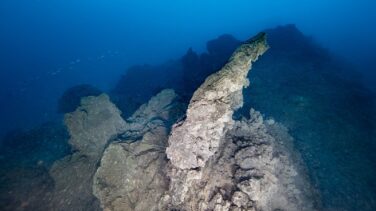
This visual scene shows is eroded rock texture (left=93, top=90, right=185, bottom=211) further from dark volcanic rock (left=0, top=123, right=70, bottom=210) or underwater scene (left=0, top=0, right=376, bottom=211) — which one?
dark volcanic rock (left=0, top=123, right=70, bottom=210)

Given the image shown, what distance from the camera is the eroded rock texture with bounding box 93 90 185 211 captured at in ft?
15.9

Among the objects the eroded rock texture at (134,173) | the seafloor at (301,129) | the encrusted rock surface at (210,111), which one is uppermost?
the encrusted rock surface at (210,111)

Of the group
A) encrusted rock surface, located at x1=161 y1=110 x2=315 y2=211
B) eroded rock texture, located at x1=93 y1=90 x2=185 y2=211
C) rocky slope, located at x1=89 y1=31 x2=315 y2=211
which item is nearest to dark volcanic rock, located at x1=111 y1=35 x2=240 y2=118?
eroded rock texture, located at x1=93 y1=90 x2=185 y2=211

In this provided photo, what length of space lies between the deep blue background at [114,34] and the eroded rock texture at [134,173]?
2085cm

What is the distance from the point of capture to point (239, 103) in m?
4.64

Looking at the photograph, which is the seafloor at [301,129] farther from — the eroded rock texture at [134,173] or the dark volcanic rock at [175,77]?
the eroded rock texture at [134,173]

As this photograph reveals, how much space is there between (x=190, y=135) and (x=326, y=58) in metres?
14.6

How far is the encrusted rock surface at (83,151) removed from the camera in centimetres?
638

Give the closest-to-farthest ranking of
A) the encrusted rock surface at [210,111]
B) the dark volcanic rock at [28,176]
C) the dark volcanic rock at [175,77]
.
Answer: the encrusted rock surface at [210,111], the dark volcanic rock at [28,176], the dark volcanic rock at [175,77]

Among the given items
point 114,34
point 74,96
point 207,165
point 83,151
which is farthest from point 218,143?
Result: point 114,34

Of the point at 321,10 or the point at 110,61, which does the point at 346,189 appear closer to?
the point at 110,61

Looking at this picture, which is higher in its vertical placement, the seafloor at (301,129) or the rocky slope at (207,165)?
the rocky slope at (207,165)

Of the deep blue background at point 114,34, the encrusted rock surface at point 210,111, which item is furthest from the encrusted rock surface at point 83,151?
the deep blue background at point 114,34

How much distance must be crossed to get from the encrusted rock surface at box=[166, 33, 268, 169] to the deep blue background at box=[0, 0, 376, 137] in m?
20.5
